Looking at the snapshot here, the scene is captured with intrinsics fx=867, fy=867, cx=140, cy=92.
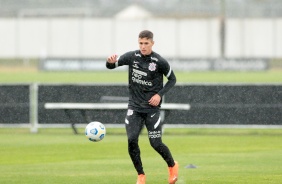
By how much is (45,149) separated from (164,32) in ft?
178

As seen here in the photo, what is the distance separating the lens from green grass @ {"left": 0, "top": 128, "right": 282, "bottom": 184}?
13.3 m

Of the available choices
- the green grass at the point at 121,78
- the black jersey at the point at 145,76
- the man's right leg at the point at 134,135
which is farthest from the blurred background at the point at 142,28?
the man's right leg at the point at 134,135

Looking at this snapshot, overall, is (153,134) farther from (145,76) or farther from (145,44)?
(145,44)

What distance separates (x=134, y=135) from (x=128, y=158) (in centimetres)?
457

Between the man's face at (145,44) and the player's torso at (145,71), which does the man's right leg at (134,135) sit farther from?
the man's face at (145,44)

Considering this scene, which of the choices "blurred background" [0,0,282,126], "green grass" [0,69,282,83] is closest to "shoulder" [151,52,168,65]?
"green grass" [0,69,282,83]

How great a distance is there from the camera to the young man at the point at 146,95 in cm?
1218

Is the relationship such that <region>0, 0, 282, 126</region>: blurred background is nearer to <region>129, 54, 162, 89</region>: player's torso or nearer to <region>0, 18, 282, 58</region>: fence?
<region>0, 18, 282, 58</region>: fence

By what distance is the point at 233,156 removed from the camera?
54.8 ft

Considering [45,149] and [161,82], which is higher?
[161,82]

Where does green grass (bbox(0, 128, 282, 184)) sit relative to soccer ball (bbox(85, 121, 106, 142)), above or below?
below

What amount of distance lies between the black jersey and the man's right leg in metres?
0.12

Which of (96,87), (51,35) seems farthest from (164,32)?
(96,87)

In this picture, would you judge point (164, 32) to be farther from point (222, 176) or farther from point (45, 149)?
point (222, 176)
